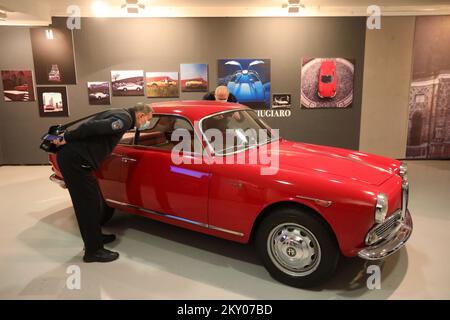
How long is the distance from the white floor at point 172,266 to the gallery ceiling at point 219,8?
156 inches

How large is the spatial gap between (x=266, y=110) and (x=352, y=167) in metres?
4.33

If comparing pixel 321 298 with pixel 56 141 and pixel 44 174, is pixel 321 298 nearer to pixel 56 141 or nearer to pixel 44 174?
pixel 56 141

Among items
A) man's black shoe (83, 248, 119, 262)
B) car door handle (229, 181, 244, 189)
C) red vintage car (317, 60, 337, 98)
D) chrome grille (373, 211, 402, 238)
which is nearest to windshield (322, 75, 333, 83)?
red vintage car (317, 60, 337, 98)

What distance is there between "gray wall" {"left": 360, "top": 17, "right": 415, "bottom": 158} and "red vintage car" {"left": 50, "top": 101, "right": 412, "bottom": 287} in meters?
4.36

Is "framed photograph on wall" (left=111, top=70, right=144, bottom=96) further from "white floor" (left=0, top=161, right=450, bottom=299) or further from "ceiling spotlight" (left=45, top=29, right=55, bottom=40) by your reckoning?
"white floor" (left=0, top=161, right=450, bottom=299)

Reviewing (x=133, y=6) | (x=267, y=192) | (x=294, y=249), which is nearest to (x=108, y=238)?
(x=267, y=192)

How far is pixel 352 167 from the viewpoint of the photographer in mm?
3205

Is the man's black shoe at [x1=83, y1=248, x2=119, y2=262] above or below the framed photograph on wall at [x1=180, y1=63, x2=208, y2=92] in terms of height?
below

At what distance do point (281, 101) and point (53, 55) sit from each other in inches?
189

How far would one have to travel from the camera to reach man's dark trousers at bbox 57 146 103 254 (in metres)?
3.38

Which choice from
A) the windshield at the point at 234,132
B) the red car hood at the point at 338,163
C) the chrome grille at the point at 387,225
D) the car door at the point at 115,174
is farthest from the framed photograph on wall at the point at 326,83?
the chrome grille at the point at 387,225

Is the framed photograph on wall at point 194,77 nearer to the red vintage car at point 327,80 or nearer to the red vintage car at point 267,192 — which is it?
the red vintage car at point 327,80

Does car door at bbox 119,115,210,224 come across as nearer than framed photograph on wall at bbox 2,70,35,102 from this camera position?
Yes

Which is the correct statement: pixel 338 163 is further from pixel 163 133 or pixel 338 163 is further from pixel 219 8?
pixel 219 8
